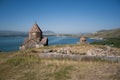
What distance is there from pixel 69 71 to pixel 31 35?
30.9 m

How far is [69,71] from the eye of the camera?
418 inches

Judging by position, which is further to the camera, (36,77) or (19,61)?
(19,61)

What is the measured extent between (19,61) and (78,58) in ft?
21.9

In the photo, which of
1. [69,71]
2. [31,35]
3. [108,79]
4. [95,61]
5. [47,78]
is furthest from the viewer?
[31,35]

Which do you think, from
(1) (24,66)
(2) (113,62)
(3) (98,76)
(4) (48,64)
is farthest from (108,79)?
(1) (24,66)

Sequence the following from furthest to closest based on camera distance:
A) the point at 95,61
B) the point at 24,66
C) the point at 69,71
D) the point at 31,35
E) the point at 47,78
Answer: the point at 31,35
the point at 95,61
the point at 24,66
the point at 69,71
the point at 47,78

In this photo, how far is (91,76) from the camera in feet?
31.1

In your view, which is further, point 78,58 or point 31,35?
point 31,35

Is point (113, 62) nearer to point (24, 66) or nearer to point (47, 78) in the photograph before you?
point (47, 78)

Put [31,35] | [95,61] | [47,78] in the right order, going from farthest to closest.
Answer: [31,35]
[95,61]
[47,78]

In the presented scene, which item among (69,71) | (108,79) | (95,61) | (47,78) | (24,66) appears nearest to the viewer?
(108,79)

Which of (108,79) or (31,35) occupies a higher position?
(31,35)

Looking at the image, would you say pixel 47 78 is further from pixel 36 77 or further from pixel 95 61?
pixel 95 61

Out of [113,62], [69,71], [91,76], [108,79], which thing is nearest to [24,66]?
[69,71]
